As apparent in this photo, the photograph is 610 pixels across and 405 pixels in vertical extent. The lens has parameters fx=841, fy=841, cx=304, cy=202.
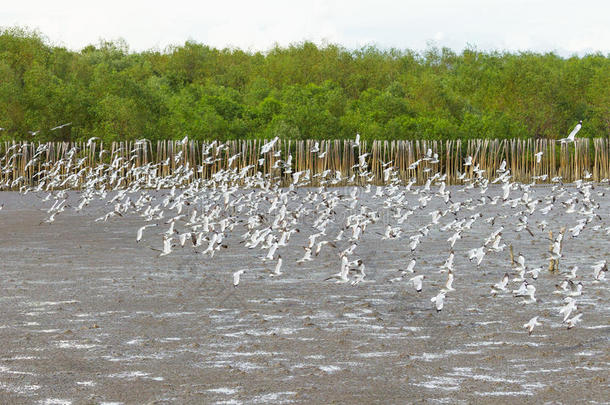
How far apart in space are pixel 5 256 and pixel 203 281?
19.7 feet

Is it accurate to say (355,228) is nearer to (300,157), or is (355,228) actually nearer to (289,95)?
(300,157)

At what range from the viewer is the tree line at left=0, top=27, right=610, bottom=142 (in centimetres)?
4562

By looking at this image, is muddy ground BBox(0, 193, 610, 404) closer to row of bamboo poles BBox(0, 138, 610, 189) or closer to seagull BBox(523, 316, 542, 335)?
seagull BBox(523, 316, 542, 335)

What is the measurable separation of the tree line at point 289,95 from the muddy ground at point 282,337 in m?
23.8

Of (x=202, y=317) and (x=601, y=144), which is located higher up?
(x=601, y=144)

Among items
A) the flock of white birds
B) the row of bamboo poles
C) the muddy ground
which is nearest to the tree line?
the row of bamboo poles

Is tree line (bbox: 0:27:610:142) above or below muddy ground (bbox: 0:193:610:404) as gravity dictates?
above

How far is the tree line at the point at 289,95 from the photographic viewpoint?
4562cm

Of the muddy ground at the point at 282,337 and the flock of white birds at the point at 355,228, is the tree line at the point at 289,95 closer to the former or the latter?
the flock of white birds at the point at 355,228

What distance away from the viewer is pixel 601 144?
44.4m

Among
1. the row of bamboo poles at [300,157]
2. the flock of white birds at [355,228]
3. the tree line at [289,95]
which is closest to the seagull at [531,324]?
the flock of white birds at [355,228]

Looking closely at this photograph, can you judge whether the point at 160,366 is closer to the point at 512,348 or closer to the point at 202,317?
the point at 202,317

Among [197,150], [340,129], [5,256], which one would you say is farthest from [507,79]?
[5,256]

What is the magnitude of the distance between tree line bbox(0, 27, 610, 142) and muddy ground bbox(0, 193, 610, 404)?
2383 cm
